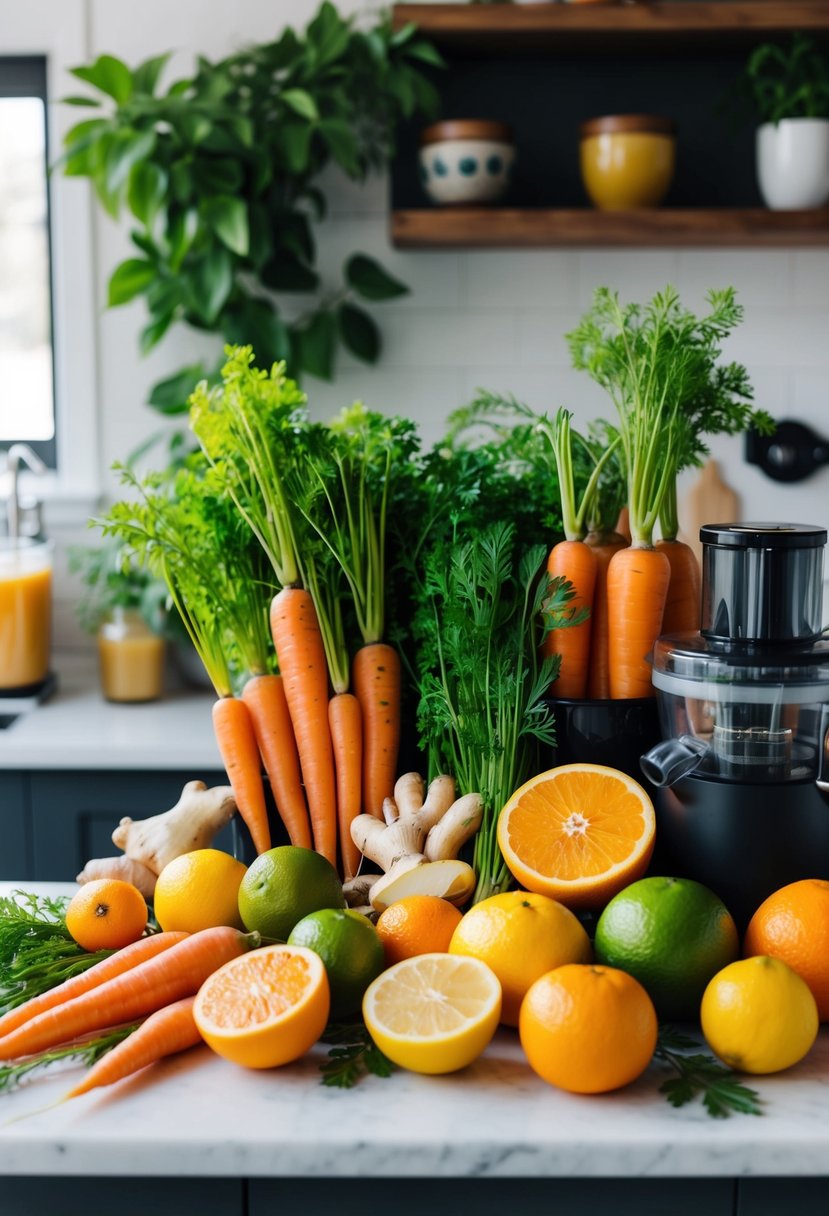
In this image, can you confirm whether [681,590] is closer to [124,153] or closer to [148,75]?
[124,153]

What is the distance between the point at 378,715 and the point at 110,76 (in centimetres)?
184

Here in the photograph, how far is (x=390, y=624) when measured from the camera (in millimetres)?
1442

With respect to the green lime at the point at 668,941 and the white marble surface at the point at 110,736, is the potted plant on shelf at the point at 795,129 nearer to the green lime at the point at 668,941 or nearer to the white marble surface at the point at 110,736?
the white marble surface at the point at 110,736

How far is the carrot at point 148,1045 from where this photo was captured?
3.12 feet

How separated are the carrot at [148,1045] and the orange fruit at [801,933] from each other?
0.48m

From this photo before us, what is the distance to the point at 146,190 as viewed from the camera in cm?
258

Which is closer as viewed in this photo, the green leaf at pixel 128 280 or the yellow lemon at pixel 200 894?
the yellow lemon at pixel 200 894

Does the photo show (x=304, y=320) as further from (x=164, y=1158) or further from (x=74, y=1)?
(x=164, y=1158)

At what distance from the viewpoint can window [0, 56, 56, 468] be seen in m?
2.94

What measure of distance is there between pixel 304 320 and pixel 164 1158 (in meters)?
2.24

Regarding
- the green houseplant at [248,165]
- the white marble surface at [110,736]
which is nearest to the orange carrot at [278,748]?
the white marble surface at [110,736]

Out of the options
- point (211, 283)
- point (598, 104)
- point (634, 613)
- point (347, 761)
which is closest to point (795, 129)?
point (598, 104)

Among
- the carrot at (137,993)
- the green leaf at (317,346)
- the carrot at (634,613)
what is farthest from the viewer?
the green leaf at (317,346)

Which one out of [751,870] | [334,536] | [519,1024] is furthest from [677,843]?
[334,536]
